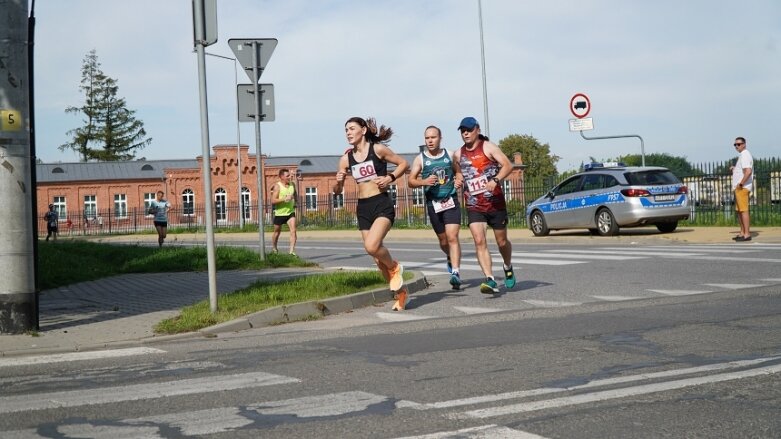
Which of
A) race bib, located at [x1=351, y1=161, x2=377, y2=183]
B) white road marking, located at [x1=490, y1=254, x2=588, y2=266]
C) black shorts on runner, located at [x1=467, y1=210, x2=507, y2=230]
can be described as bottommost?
white road marking, located at [x1=490, y1=254, x2=588, y2=266]

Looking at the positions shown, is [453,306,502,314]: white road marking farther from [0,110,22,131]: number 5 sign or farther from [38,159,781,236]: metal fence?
[0,110,22,131]: number 5 sign

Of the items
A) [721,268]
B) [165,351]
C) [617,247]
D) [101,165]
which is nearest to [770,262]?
[721,268]

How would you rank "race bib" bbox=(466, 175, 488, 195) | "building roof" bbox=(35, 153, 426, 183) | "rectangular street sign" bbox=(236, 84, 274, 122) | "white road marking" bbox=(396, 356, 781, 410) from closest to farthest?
"white road marking" bbox=(396, 356, 781, 410) → "race bib" bbox=(466, 175, 488, 195) → "rectangular street sign" bbox=(236, 84, 274, 122) → "building roof" bbox=(35, 153, 426, 183)

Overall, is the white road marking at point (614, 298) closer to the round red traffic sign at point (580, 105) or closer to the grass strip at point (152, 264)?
the grass strip at point (152, 264)

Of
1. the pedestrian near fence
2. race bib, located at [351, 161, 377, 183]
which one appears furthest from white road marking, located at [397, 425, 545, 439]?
the pedestrian near fence

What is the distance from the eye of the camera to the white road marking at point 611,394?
5059mm

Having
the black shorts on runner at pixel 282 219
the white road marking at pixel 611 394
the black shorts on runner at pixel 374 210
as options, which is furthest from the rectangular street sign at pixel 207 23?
the black shorts on runner at pixel 282 219

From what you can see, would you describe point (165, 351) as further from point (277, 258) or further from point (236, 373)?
point (277, 258)

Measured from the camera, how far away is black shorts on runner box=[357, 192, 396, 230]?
1041cm

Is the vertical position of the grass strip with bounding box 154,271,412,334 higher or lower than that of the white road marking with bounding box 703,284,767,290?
higher

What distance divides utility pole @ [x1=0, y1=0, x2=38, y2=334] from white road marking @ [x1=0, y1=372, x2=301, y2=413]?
3.02 m

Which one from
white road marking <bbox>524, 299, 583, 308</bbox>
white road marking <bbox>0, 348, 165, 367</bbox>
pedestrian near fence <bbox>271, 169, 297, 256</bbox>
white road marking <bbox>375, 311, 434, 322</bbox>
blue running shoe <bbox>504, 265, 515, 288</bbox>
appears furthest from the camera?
pedestrian near fence <bbox>271, 169, 297, 256</bbox>

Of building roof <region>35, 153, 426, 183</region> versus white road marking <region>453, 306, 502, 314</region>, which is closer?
white road marking <region>453, 306, 502, 314</region>

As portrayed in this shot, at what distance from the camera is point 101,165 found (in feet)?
291
